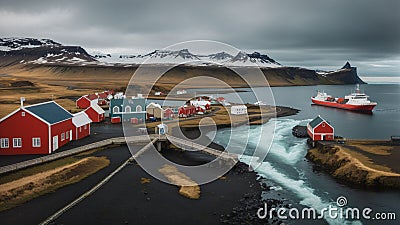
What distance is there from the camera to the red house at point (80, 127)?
4306 centimetres

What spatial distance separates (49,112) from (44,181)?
13.3m

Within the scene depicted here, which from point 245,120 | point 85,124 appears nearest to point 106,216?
point 85,124

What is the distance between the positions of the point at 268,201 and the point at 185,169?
10.5 meters

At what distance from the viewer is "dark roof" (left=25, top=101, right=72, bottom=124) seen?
3688 centimetres

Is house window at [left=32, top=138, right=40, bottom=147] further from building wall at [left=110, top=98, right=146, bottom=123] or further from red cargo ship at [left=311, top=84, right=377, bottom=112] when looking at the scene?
red cargo ship at [left=311, top=84, right=377, bottom=112]

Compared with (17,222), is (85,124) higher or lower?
higher

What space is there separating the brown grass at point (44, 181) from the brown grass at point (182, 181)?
19.5 ft

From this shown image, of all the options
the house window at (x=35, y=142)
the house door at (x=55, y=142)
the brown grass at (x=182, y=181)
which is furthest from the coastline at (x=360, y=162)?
the house window at (x=35, y=142)

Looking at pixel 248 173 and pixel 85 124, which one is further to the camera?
pixel 85 124

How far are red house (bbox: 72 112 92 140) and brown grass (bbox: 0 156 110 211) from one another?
985cm

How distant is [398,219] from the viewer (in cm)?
2456

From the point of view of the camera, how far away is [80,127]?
4419cm

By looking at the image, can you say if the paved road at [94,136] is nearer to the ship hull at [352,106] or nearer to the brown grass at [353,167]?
the brown grass at [353,167]

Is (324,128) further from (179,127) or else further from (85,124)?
(85,124)
